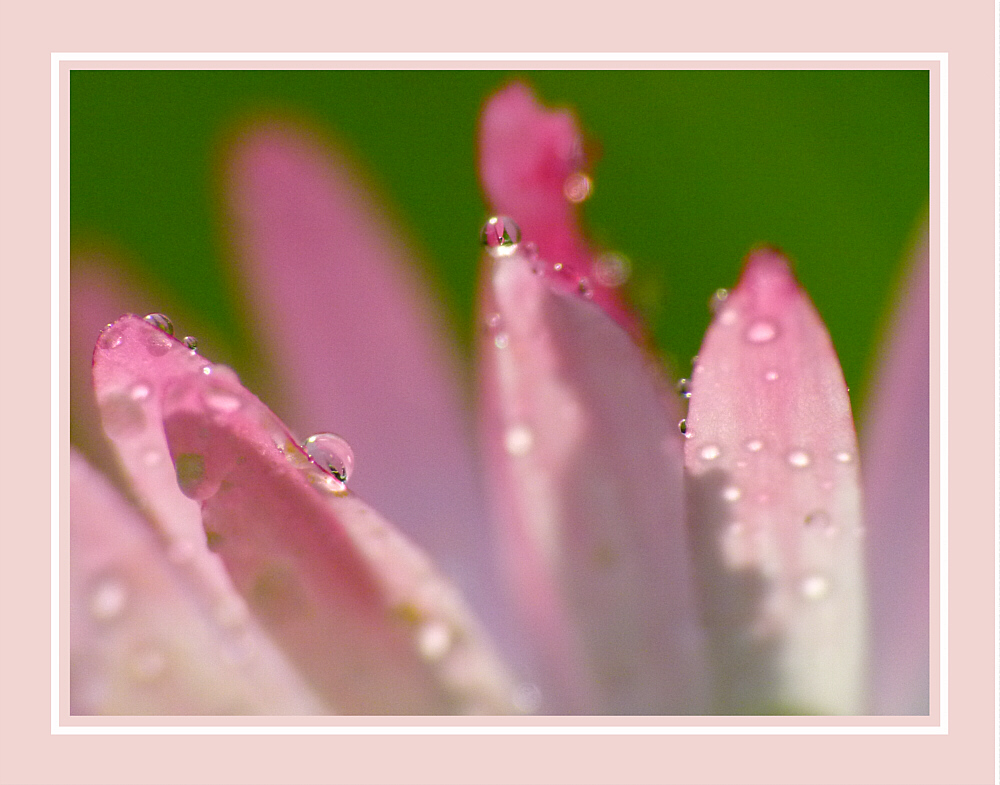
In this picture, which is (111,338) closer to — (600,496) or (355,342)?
(600,496)

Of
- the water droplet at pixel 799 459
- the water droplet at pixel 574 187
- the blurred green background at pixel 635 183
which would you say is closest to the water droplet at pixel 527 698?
the water droplet at pixel 799 459

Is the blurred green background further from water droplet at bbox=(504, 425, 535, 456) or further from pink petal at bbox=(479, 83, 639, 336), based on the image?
water droplet at bbox=(504, 425, 535, 456)

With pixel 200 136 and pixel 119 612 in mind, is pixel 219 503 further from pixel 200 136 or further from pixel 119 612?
pixel 200 136

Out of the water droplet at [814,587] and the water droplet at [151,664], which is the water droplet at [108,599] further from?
the water droplet at [814,587]

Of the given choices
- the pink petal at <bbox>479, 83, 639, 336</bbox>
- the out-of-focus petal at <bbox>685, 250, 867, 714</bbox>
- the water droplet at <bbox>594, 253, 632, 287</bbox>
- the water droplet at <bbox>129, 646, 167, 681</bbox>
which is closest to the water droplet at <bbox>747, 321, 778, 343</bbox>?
the out-of-focus petal at <bbox>685, 250, 867, 714</bbox>

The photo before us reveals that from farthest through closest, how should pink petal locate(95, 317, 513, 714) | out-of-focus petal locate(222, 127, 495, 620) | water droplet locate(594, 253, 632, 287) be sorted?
out-of-focus petal locate(222, 127, 495, 620) → water droplet locate(594, 253, 632, 287) → pink petal locate(95, 317, 513, 714)
